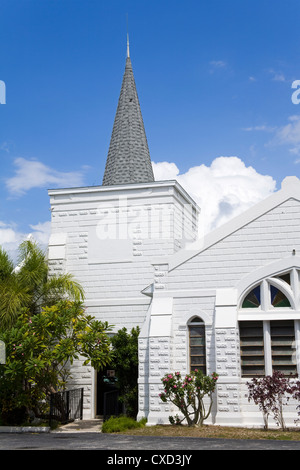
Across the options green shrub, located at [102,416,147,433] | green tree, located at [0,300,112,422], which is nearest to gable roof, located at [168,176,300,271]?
green tree, located at [0,300,112,422]

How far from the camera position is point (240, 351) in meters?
16.8

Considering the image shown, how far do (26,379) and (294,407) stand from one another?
8029mm

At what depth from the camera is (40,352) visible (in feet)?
56.4

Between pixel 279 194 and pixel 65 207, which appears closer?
pixel 279 194

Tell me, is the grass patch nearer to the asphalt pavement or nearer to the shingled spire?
the asphalt pavement

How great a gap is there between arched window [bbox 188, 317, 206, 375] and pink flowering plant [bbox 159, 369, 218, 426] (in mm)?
838

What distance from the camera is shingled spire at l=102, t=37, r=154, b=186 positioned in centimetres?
2458

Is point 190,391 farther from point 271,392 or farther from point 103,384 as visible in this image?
point 103,384

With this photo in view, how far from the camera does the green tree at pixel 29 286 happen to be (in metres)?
18.1

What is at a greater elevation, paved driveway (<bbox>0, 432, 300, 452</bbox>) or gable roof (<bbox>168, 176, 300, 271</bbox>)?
gable roof (<bbox>168, 176, 300, 271</bbox>)

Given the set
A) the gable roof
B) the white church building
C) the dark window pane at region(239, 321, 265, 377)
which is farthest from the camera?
the gable roof

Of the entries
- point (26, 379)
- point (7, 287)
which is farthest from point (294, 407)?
point (7, 287)
